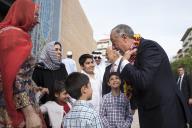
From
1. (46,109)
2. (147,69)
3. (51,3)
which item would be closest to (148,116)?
(147,69)

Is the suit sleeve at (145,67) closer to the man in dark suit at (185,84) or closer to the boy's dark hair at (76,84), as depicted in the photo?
the boy's dark hair at (76,84)

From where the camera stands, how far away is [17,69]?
93.4 inches

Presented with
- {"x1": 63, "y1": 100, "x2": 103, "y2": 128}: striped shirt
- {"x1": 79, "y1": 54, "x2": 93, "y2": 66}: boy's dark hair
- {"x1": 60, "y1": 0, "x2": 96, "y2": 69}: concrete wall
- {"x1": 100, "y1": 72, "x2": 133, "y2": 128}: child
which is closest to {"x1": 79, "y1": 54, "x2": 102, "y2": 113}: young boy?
{"x1": 79, "y1": 54, "x2": 93, "y2": 66}: boy's dark hair

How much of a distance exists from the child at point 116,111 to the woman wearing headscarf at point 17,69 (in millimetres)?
2753

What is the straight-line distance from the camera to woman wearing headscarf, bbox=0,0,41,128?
2.36m

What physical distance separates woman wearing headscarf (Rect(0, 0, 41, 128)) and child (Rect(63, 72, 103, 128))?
0.87m

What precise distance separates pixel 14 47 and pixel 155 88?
1625 millimetres

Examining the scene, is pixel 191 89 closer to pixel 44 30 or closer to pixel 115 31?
pixel 44 30

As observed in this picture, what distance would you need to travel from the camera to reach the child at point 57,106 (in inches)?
175

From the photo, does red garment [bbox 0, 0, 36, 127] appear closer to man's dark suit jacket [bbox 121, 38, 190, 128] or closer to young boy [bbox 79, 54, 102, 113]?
man's dark suit jacket [bbox 121, 38, 190, 128]

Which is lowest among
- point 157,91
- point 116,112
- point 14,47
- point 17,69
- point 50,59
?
point 116,112

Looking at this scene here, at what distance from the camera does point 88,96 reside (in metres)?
3.51

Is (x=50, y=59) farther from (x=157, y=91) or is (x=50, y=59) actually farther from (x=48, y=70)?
(x=157, y=91)

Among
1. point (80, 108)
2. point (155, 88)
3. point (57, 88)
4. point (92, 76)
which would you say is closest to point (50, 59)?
point (57, 88)
